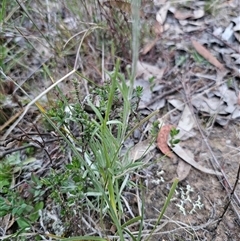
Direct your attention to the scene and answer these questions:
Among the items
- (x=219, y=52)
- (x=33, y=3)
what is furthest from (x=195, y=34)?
(x=33, y=3)

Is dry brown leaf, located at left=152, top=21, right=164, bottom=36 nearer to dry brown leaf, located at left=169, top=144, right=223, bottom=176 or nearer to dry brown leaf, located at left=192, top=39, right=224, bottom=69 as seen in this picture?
dry brown leaf, located at left=192, top=39, right=224, bottom=69

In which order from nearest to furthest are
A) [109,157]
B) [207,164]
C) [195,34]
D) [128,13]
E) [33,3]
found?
[109,157]
[207,164]
[128,13]
[33,3]
[195,34]

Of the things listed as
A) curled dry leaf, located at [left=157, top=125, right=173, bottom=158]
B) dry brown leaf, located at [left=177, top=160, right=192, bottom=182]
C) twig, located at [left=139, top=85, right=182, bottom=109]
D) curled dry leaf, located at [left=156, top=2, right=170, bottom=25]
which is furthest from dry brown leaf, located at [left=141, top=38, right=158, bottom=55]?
dry brown leaf, located at [left=177, top=160, right=192, bottom=182]

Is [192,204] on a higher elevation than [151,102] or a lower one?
lower

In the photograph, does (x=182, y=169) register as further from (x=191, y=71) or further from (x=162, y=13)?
(x=162, y=13)

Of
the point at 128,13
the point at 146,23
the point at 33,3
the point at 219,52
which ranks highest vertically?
the point at 33,3

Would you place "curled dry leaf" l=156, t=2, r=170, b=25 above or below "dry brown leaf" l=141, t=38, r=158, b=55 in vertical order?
above

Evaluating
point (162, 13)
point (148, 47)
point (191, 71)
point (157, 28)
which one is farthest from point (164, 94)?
point (162, 13)

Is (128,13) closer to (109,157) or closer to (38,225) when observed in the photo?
(109,157)
